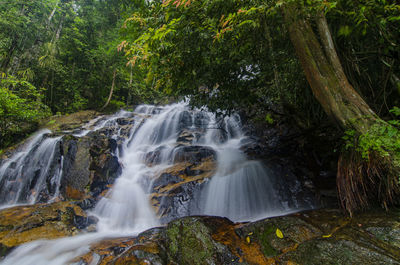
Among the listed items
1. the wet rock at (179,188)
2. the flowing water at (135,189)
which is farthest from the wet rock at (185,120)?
the wet rock at (179,188)

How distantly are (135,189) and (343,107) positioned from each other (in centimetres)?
584


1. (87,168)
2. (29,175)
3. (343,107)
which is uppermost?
(343,107)

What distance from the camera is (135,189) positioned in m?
6.16

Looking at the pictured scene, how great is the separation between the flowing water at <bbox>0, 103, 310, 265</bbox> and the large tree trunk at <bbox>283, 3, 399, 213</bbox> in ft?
6.40

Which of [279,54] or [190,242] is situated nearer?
[190,242]

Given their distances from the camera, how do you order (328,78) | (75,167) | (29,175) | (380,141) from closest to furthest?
1. (380,141)
2. (328,78)
3. (75,167)
4. (29,175)

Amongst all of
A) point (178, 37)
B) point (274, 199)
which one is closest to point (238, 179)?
point (274, 199)

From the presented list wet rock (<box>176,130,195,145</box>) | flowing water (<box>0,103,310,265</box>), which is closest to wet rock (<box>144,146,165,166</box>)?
flowing water (<box>0,103,310,265</box>)

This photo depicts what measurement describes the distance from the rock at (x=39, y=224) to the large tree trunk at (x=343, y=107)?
5289mm

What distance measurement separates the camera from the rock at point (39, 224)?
3689 millimetres

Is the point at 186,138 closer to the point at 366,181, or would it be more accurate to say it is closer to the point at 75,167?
the point at 75,167

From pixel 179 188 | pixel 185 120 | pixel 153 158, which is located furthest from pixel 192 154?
pixel 185 120

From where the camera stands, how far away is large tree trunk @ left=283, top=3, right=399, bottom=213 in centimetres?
238

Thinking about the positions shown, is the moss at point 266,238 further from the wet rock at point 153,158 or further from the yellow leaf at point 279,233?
the wet rock at point 153,158
